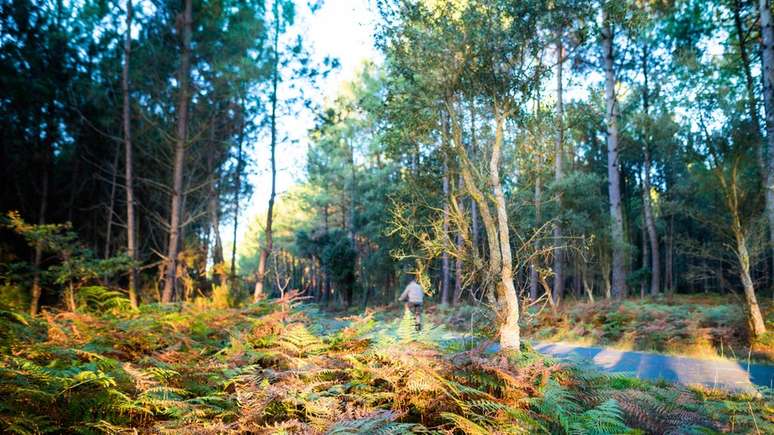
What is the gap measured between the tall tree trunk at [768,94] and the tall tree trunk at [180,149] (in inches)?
559

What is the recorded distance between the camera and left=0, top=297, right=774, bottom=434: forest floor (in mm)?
3039

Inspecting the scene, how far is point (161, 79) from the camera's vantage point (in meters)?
12.7

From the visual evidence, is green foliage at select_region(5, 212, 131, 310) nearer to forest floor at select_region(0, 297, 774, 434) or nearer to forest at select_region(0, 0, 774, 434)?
forest at select_region(0, 0, 774, 434)

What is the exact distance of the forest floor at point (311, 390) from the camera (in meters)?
3.04

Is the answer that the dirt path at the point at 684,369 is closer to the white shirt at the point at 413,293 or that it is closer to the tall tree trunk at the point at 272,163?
the white shirt at the point at 413,293

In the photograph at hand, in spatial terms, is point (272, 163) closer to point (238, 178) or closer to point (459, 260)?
point (238, 178)

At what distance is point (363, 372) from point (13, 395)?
285 cm

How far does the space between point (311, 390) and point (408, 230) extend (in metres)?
3.81

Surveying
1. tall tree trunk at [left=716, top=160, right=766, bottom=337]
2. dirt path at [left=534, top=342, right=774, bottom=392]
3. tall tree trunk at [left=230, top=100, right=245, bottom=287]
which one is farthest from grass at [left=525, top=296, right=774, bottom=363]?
tall tree trunk at [left=230, top=100, right=245, bottom=287]

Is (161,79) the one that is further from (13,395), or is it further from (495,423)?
(495,423)

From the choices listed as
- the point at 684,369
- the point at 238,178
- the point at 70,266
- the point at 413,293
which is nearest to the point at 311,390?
the point at 684,369

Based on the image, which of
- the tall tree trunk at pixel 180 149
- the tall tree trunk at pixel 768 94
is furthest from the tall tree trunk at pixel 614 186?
the tall tree trunk at pixel 180 149

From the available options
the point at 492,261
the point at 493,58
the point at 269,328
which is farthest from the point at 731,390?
the point at 269,328

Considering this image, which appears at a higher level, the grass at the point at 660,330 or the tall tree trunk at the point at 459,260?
the tall tree trunk at the point at 459,260
